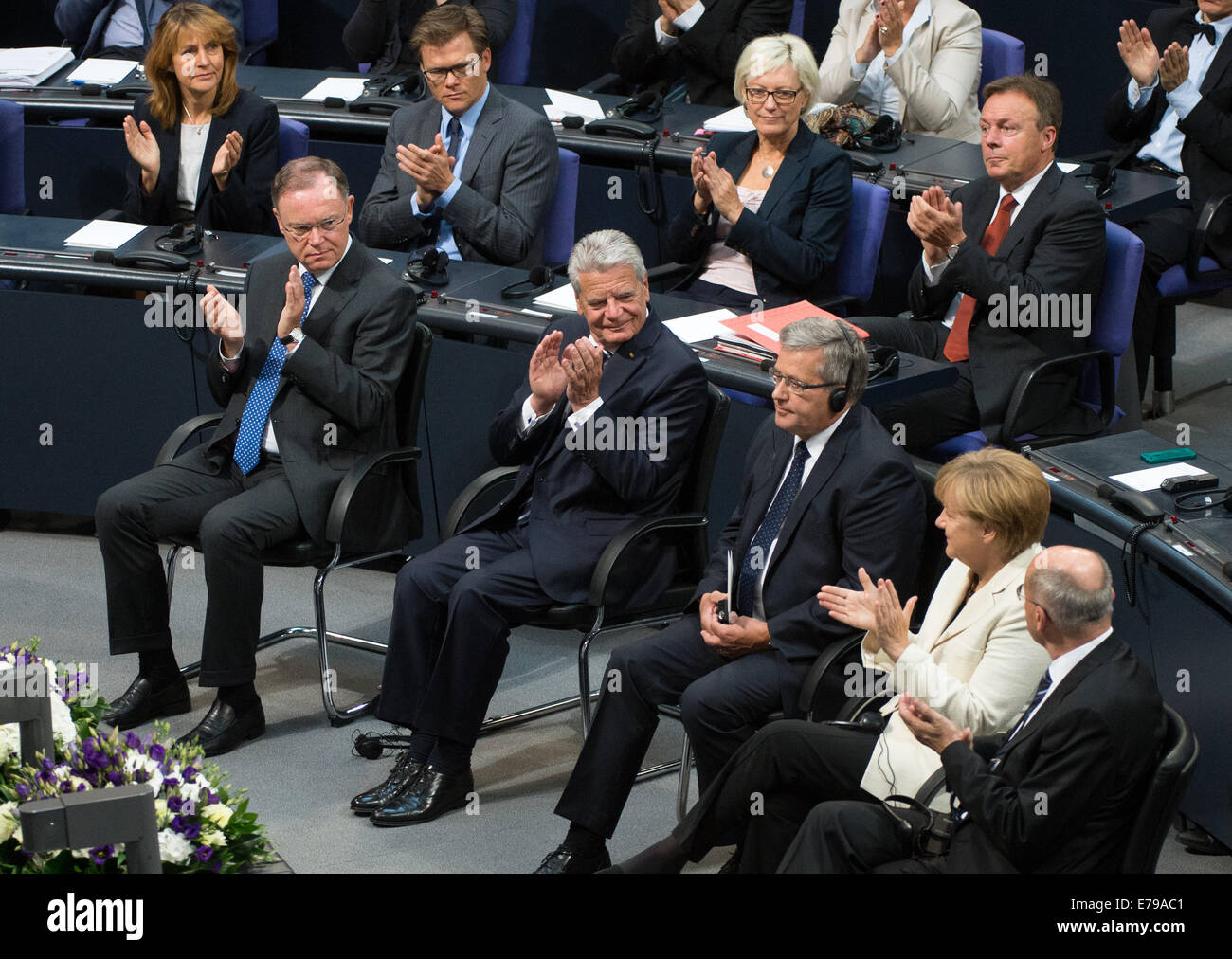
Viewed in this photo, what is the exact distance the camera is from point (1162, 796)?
267 centimetres

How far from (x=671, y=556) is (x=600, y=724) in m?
0.54

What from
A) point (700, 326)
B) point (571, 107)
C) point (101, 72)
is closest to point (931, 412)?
point (700, 326)

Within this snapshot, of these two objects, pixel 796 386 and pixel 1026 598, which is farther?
pixel 796 386

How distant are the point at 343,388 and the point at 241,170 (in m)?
1.72

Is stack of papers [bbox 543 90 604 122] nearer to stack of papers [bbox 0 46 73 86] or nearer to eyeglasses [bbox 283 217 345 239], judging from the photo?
eyeglasses [bbox 283 217 345 239]

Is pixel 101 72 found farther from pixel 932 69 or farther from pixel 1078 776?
pixel 1078 776

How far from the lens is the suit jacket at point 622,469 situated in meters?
3.88

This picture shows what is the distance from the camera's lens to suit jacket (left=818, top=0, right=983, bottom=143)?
579 cm

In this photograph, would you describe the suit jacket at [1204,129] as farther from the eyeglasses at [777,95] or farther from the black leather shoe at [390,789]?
the black leather shoe at [390,789]

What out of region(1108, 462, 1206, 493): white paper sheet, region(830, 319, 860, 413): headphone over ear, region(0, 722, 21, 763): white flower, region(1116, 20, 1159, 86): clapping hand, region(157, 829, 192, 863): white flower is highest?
region(1116, 20, 1159, 86): clapping hand

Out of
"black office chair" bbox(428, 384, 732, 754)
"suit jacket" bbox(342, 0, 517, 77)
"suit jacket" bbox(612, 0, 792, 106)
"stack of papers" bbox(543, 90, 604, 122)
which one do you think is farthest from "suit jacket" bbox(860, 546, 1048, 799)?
"suit jacket" bbox(342, 0, 517, 77)

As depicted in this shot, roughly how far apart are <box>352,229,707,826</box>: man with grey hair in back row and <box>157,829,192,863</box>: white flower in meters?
1.33

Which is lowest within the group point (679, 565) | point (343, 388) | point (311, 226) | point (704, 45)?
point (679, 565)
